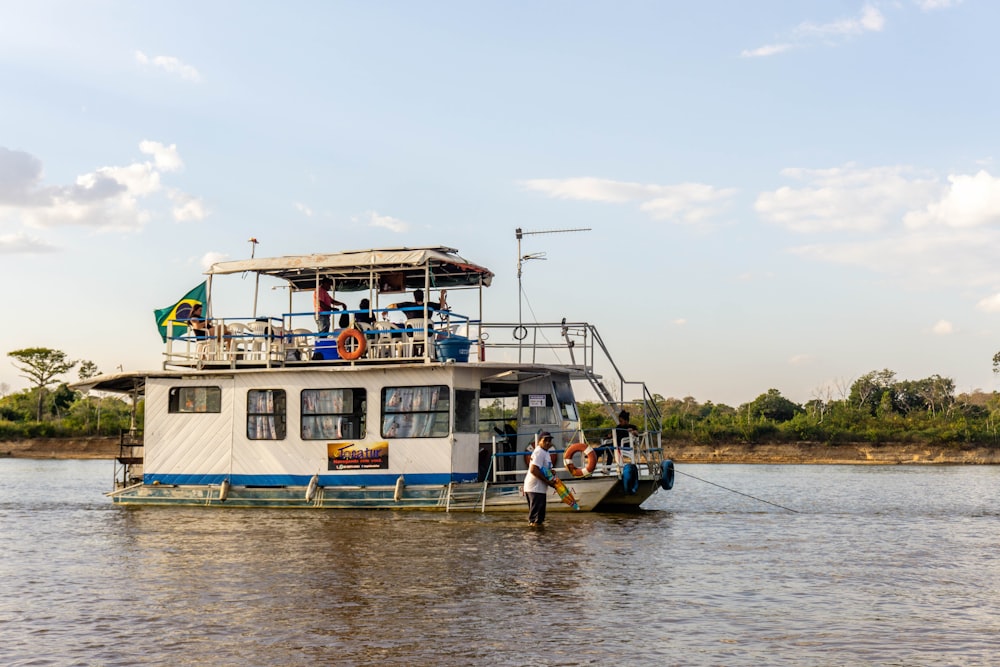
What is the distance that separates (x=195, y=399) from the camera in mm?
22297

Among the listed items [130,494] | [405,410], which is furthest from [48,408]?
[405,410]

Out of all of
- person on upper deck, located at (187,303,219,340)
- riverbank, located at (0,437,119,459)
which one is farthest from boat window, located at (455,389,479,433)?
riverbank, located at (0,437,119,459)

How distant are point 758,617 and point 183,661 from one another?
576 cm

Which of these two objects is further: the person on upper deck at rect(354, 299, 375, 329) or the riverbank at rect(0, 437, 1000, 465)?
the riverbank at rect(0, 437, 1000, 465)

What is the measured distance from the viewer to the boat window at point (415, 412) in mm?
20172

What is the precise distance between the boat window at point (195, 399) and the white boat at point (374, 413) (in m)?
0.03

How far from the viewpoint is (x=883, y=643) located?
9617mm

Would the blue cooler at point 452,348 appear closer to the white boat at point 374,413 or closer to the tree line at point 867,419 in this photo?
the white boat at point 374,413

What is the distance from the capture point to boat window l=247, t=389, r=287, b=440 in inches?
844

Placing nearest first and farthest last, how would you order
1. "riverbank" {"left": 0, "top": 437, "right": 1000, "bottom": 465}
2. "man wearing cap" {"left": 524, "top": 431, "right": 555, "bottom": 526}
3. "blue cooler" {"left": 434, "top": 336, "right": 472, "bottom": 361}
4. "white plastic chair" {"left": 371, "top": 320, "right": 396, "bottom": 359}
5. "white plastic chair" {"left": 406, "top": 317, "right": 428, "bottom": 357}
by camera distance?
"man wearing cap" {"left": 524, "top": 431, "right": 555, "bottom": 526}
"blue cooler" {"left": 434, "top": 336, "right": 472, "bottom": 361}
"white plastic chair" {"left": 406, "top": 317, "right": 428, "bottom": 357}
"white plastic chair" {"left": 371, "top": 320, "right": 396, "bottom": 359}
"riverbank" {"left": 0, "top": 437, "right": 1000, "bottom": 465}

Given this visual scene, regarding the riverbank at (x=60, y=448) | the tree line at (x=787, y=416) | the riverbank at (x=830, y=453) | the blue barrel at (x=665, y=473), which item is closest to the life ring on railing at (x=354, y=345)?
the blue barrel at (x=665, y=473)

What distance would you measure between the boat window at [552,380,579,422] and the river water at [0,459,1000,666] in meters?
2.30

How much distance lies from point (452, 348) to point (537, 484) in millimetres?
3261

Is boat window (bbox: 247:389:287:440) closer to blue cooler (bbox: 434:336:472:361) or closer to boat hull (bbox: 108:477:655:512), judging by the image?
boat hull (bbox: 108:477:655:512)
